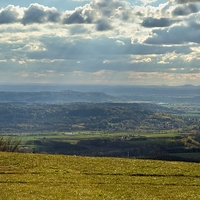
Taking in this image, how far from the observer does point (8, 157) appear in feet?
197

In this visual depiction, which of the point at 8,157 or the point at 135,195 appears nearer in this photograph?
the point at 135,195

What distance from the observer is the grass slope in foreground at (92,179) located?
3753 centimetres

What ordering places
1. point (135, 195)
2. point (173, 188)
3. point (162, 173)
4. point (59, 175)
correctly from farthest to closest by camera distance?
point (162, 173), point (59, 175), point (173, 188), point (135, 195)

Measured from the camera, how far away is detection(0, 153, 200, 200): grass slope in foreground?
37.5 m

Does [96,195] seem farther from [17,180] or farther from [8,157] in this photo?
[8,157]

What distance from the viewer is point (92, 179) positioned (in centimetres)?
4638

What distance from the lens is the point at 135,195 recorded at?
37.7m

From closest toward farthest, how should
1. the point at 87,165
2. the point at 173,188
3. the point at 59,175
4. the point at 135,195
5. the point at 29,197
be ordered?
the point at 29,197
the point at 135,195
the point at 173,188
the point at 59,175
the point at 87,165

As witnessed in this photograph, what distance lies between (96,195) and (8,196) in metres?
9.60

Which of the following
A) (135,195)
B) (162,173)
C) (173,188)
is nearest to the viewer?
(135,195)

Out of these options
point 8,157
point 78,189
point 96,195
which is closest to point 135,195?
point 96,195

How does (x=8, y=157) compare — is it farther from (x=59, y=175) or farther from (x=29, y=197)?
(x=29, y=197)

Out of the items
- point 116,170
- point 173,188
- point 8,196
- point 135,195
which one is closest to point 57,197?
point 8,196

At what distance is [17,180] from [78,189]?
30.7 feet
